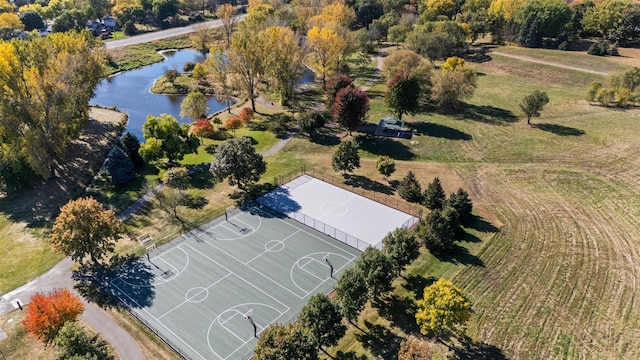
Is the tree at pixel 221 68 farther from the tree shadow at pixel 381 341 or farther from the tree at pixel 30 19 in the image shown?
the tree at pixel 30 19

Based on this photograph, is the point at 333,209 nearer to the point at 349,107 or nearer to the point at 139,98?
the point at 349,107

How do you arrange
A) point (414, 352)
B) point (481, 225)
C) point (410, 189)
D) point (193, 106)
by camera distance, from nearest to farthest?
1. point (414, 352)
2. point (481, 225)
3. point (410, 189)
4. point (193, 106)

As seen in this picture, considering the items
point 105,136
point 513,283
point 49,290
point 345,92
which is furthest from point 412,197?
point 105,136

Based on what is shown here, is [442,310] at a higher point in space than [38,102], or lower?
lower

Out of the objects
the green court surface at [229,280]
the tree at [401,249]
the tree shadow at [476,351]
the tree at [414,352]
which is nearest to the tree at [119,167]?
the green court surface at [229,280]

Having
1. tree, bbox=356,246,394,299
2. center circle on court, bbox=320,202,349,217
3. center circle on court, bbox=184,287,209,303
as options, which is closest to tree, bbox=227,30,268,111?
center circle on court, bbox=320,202,349,217

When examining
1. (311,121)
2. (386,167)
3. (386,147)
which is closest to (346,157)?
(386,167)

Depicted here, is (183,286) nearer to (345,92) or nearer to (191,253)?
(191,253)
